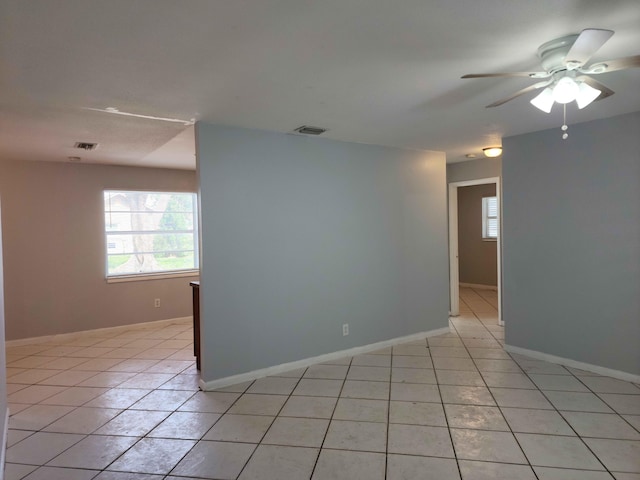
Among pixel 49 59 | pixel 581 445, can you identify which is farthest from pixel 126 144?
pixel 581 445

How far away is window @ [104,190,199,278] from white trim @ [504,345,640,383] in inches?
178

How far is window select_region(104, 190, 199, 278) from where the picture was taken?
211 inches

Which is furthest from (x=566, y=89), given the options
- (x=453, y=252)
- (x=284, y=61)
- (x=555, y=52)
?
(x=453, y=252)

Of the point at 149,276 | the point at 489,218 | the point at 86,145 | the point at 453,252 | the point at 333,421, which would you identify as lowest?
the point at 333,421

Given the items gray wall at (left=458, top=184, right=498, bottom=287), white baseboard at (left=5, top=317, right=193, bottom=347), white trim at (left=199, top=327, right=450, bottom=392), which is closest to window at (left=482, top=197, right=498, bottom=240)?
gray wall at (left=458, top=184, right=498, bottom=287)

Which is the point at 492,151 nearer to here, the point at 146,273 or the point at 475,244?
the point at 475,244

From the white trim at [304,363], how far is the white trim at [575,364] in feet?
3.13

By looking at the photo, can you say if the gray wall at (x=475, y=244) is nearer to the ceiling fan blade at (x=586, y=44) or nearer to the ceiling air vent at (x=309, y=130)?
the ceiling air vent at (x=309, y=130)

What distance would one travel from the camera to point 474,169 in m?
5.35

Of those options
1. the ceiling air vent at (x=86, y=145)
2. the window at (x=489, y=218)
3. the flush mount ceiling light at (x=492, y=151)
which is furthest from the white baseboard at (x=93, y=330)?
the window at (x=489, y=218)

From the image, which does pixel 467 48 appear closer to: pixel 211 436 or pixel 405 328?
pixel 211 436

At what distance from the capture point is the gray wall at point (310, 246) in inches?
131

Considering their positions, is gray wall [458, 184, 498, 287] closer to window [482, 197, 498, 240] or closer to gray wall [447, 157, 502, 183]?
window [482, 197, 498, 240]

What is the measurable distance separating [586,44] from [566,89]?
375 millimetres
